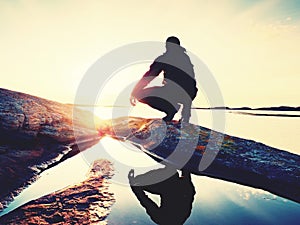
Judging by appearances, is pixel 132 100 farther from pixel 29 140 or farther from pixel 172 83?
pixel 29 140

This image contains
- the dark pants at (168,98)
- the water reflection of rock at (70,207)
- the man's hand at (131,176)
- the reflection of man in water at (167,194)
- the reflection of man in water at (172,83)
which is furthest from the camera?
the dark pants at (168,98)

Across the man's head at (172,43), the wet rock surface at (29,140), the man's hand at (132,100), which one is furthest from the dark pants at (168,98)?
the wet rock surface at (29,140)

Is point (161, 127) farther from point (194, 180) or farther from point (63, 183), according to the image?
point (63, 183)

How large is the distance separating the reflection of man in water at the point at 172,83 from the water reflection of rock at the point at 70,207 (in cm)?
449

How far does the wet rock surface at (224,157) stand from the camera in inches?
251

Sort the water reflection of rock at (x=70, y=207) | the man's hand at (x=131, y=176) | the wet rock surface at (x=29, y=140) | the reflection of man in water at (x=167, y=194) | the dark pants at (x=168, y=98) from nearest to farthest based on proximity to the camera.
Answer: the water reflection of rock at (x=70, y=207)
the reflection of man in water at (x=167, y=194)
the wet rock surface at (x=29, y=140)
the man's hand at (x=131, y=176)
the dark pants at (x=168, y=98)

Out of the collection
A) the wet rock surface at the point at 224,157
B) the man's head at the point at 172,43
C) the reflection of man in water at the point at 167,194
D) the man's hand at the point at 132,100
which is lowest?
the reflection of man in water at the point at 167,194

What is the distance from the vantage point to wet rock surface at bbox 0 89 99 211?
5.98m

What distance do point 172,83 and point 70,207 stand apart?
585 centimetres

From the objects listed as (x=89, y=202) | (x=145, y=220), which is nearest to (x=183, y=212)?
(x=145, y=220)

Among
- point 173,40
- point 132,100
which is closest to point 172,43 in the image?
point 173,40

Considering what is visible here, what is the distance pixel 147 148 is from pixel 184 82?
3417 mm

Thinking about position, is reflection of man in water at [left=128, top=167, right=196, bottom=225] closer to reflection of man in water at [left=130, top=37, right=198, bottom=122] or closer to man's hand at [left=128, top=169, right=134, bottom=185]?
man's hand at [left=128, top=169, right=134, bottom=185]

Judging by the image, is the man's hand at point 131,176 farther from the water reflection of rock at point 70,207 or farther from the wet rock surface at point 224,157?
the wet rock surface at point 224,157
